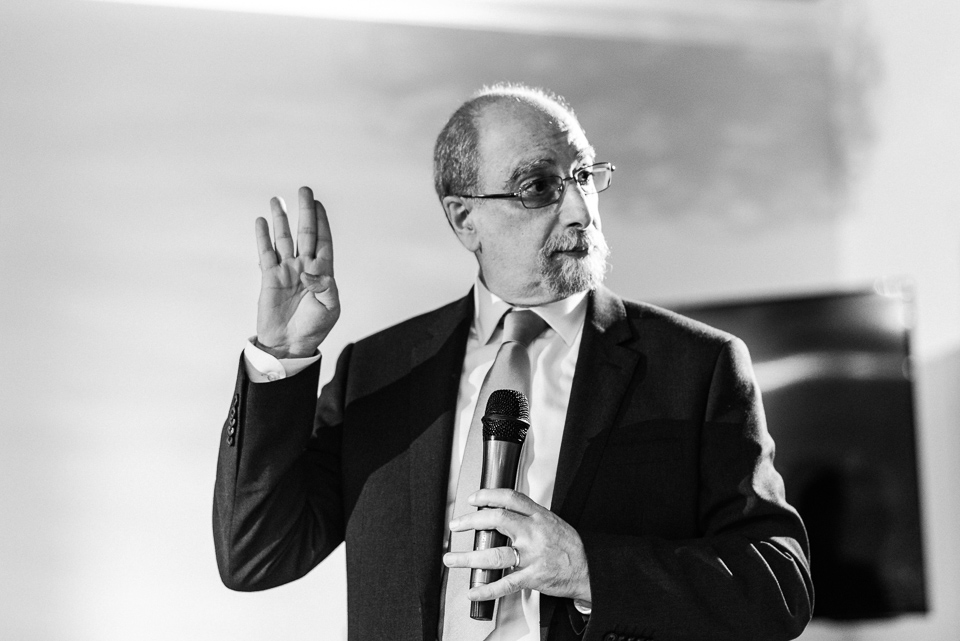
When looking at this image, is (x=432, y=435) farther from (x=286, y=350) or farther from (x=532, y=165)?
(x=532, y=165)

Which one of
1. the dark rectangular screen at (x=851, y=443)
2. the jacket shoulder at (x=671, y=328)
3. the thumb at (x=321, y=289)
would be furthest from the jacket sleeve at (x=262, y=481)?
the dark rectangular screen at (x=851, y=443)

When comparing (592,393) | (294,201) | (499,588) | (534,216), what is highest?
(294,201)

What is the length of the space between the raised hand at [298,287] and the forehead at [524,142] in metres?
0.43

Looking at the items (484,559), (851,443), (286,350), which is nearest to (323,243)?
(286,350)

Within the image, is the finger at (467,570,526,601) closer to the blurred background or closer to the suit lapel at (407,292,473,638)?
the suit lapel at (407,292,473,638)

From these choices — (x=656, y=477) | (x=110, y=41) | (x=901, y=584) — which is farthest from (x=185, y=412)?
(x=901, y=584)

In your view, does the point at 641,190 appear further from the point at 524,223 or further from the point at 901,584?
the point at 524,223

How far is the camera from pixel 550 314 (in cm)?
188

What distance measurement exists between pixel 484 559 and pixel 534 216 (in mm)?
772

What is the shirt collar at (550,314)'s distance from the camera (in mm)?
1869

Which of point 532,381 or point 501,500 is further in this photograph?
point 532,381

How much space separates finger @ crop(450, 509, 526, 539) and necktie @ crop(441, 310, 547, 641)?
0.24 meters

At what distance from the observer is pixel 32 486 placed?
11.0 ft

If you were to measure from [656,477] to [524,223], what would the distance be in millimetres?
571
